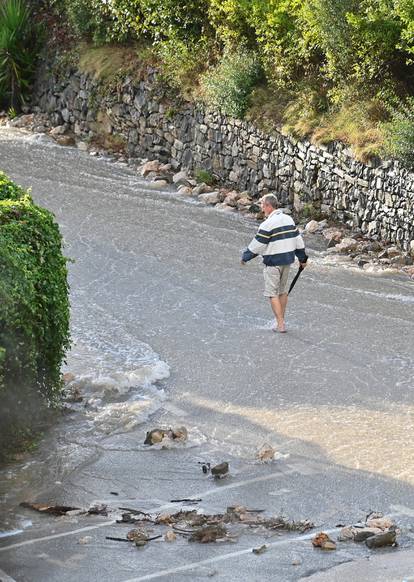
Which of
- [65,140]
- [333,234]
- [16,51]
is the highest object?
[16,51]

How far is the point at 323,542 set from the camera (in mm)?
8344

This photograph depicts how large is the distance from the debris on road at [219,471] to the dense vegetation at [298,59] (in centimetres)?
935

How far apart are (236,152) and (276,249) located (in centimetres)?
891

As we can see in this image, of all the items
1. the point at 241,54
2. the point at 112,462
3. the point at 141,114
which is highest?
the point at 241,54

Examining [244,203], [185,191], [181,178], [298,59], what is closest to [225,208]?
[244,203]

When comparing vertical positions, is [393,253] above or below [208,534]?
above

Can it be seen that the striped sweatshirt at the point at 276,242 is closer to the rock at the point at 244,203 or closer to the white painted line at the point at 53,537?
the white painted line at the point at 53,537

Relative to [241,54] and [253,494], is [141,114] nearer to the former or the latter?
[241,54]

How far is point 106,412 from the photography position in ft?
37.6

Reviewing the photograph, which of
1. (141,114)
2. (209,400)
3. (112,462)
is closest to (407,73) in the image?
(141,114)

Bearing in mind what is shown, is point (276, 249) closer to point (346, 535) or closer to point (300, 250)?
point (300, 250)

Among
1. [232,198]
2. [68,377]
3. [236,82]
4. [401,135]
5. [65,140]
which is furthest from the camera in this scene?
[65,140]

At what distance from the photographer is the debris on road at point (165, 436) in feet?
34.7

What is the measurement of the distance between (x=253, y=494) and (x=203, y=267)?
8305mm
